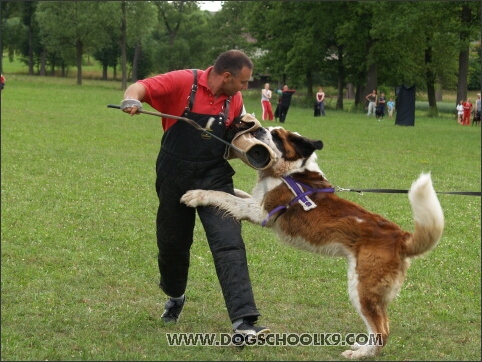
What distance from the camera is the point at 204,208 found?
5.36 metres

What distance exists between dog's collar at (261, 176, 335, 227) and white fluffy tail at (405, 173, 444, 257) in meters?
0.77

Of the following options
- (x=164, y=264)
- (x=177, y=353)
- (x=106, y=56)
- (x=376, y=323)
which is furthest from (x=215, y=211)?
(x=106, y=56)

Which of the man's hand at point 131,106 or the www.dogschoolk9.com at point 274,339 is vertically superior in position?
the man's hand at point 131,106

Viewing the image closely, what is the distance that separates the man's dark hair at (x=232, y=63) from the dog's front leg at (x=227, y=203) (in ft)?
3.09

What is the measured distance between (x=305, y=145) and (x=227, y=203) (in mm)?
765

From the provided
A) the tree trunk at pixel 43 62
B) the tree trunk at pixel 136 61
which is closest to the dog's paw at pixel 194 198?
the tree trunk at pixel 136 61

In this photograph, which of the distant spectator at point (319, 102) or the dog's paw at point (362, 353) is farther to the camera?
the distant spectator at point (319, 102)

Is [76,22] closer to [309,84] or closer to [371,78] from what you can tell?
[309,84]

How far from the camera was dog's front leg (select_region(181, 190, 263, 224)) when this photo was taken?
5.30 metres

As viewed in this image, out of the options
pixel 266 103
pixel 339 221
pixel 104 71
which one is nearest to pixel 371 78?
pixel 266 103

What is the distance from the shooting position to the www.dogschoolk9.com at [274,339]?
5.24 m

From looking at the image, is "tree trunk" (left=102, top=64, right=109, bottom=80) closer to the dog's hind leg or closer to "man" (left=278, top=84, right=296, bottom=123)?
"man" (left=278, top=84, right=296, bottom=123)

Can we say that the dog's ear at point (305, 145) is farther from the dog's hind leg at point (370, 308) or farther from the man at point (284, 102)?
the man at point (284, 102)

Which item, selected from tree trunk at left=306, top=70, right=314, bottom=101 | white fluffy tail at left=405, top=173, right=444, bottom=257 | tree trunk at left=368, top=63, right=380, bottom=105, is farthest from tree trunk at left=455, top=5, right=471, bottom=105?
white fluffy tail at left=405, top=173, right=444, bottom=257
